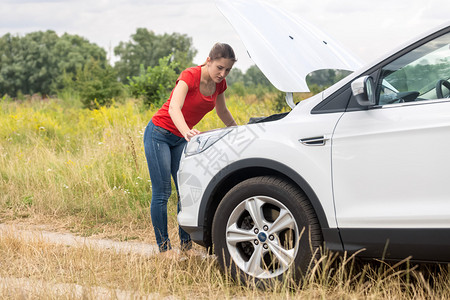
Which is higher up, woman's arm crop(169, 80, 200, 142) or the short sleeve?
the short sleeve

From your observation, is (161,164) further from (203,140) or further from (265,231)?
(265,231)

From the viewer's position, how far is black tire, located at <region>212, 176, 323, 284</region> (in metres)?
3.56

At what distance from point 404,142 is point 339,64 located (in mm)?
1252

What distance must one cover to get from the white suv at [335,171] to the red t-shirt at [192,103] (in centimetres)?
54

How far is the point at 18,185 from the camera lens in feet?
26.9

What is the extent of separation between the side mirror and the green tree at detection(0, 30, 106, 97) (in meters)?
61.6

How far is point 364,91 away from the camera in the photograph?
3.29 m

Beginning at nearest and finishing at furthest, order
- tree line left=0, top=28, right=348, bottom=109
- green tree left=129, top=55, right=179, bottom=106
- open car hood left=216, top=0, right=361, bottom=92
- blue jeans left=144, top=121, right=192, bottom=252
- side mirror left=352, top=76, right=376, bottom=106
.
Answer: side mirror left=352, top=76, right=376, bottom=106, open car hood left=216, top=0, right=361, bottom=92, blue jeans left=144, top=121, right=192, bottom=252, green tree left=129, top=55, right=179, bottom=106, tree line left=0, top=28, right=348, bottom=109

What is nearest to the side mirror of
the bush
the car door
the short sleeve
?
the car door

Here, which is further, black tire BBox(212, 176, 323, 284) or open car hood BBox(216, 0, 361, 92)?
open car hood BBox(216, 0, 361, 92)

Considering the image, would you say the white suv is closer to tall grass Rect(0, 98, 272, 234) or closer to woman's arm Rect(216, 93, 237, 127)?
woman's arm Rect(216, 93, 237, 127)

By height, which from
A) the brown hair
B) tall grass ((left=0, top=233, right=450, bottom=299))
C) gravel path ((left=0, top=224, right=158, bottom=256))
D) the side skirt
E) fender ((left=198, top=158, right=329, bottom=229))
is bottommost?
gravel path ((left=0, top=224, right=158, bottom=256))

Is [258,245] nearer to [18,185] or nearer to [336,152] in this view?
[336,152]

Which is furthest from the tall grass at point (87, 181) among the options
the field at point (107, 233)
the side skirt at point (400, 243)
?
the side skirt at point (400, 243)
